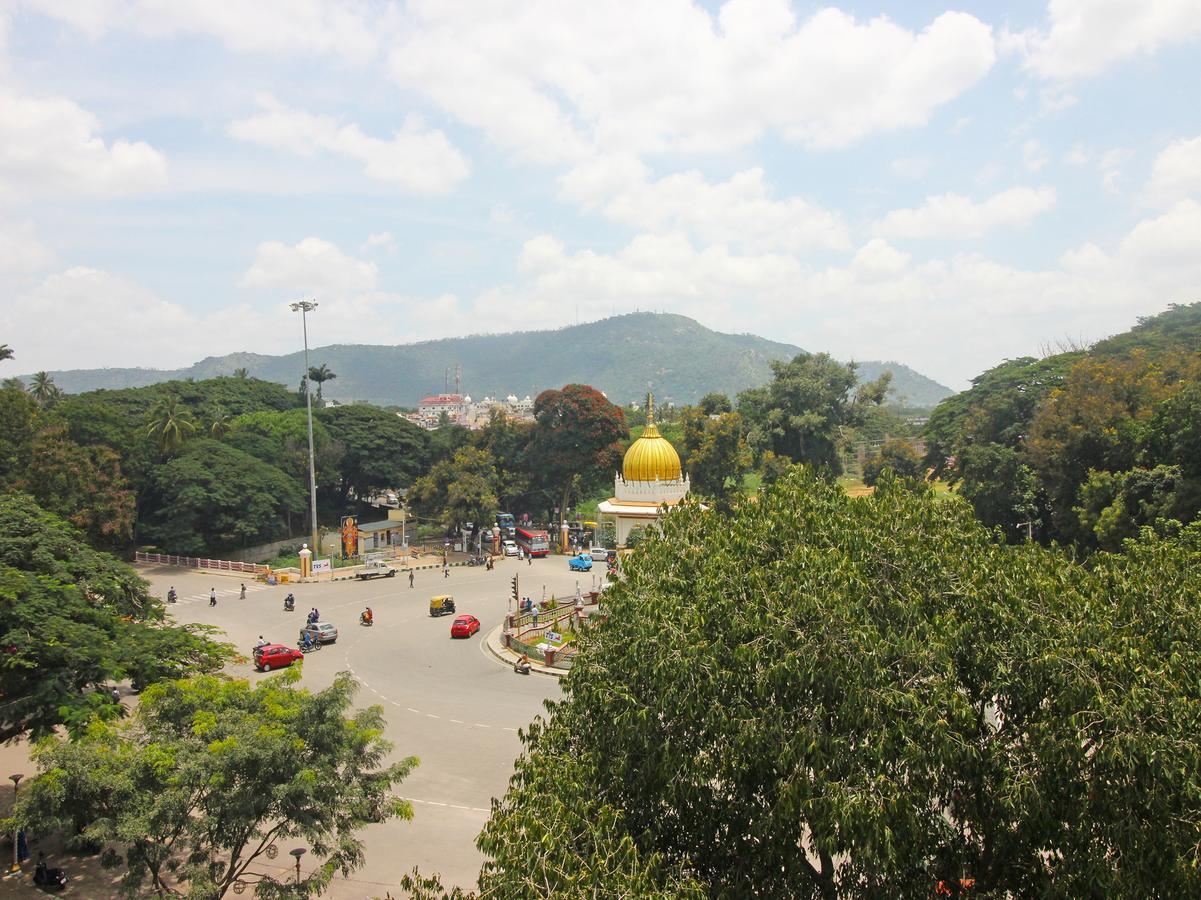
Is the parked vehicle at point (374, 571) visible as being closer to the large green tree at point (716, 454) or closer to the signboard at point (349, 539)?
the signboard at point (349, 539)

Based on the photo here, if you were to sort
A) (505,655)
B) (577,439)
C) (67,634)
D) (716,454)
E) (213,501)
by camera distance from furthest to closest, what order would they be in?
(577,439), (716,454), (213,501), (505,655), (67,634)

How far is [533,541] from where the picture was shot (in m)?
51.0

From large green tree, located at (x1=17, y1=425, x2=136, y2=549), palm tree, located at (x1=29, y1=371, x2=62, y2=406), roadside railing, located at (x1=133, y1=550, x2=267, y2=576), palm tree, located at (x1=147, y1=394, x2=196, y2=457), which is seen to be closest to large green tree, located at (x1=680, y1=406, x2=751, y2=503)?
roadside railing, located at (x1=133, y1=550, x2=267, y2=576)

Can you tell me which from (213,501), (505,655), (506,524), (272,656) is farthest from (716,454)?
(272,656)

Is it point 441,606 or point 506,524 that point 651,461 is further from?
point 506,524

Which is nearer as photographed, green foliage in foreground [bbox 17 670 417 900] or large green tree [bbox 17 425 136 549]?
green foliage in foreground [bbox 17 670 417 900]

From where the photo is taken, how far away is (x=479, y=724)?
68.5ft

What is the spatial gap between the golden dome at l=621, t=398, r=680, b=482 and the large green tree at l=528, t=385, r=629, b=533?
32.2 feet

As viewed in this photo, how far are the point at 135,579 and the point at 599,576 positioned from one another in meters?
26.0

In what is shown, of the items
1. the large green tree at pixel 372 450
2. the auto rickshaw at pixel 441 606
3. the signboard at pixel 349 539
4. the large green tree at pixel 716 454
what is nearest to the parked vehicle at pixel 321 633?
the auto rickshaw at pixel 441 606

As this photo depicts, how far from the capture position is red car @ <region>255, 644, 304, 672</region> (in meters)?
25.8

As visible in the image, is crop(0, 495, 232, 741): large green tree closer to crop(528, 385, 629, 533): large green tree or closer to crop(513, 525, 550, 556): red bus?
crop(513, 525, 550, 556): red bus

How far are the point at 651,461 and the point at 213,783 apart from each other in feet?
110

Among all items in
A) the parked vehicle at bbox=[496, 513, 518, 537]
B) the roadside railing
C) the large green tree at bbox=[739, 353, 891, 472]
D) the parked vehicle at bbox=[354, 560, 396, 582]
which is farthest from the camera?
Answer: the large green tree at bbox=[739, 353, 891, 472]
